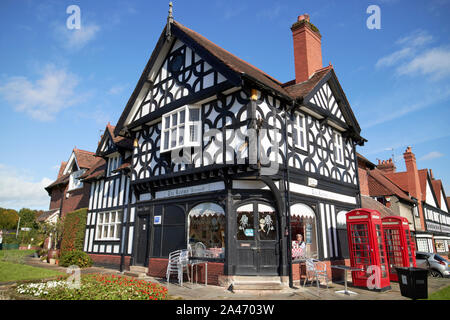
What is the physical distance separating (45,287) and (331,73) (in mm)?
14364

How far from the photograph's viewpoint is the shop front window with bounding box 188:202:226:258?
10914 mm

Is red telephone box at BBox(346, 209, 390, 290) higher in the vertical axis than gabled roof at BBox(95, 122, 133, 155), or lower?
lower

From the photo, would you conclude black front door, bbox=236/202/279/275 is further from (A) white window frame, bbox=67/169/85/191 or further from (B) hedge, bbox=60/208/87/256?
(A) white window frame, bbox=67/169/85/191

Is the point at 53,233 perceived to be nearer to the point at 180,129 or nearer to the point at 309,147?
the point at 180,129

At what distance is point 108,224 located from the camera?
17.4 m

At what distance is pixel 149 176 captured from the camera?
1406 centimetres

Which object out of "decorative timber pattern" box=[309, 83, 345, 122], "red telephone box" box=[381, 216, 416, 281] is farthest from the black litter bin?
"decorative timber pattern" box=[309, 83, 345, 122]

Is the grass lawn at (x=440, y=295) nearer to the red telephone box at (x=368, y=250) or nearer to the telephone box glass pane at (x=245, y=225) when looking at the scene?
the red telephone box at (x=368, y=250)

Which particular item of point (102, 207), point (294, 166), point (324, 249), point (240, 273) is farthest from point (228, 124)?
point (102, 207)

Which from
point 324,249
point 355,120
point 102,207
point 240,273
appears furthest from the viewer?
point 102,207

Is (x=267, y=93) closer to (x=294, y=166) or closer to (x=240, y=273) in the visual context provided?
(x=294, y=166)

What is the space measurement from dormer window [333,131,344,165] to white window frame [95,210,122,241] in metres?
12.2

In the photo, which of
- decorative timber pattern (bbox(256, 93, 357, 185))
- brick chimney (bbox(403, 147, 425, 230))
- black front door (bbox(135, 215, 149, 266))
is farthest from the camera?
brick chimney (bbox(403, 147, 425, 230))

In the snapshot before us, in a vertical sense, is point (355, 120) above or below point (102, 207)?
above
